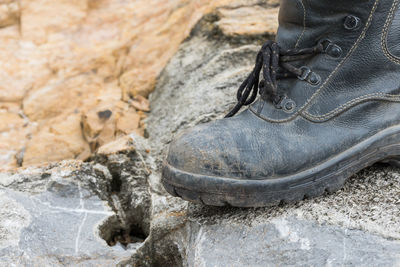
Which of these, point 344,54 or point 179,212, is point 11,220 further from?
point 344,54

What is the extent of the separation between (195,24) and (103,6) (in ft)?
3.63

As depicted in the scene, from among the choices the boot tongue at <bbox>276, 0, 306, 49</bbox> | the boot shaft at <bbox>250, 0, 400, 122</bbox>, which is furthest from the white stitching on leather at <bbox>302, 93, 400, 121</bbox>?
the boot tongue at <bbox>276, 0, 306, 49</bbox>

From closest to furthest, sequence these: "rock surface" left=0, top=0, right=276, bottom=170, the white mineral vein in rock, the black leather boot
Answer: the black leather boot → the white mineral vein in rock → "rock surface" left=0, top=0, right=276, bottom=170

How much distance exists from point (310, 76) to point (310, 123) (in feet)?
0.45

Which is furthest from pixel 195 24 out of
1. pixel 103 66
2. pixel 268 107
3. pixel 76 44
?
pixel 268 107

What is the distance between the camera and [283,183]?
1228 mm

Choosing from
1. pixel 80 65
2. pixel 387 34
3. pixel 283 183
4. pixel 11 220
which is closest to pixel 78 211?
pixel 11 220

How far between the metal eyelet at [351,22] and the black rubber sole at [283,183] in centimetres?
31

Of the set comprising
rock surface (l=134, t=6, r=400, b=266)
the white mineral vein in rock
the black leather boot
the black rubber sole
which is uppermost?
the black leather boot

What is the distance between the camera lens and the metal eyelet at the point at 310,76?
1266mm

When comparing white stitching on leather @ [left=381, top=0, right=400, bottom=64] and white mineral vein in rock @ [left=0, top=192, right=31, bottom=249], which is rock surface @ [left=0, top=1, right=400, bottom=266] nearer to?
white mineral vein in rock @ [left=0, top=192, right=31, bottom=249]

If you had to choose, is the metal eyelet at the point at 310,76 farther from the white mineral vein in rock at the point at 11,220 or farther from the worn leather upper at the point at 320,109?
the white mineral vein in rock at the point at 11,220

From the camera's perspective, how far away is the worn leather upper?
1.22 metres

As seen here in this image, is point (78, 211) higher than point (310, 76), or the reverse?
point (310, 76)
